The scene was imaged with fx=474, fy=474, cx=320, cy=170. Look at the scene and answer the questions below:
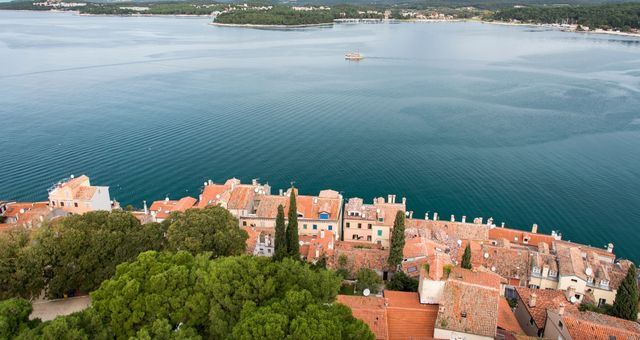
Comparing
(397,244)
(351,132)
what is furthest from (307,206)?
(351,132)

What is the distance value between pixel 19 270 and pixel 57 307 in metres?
3.80

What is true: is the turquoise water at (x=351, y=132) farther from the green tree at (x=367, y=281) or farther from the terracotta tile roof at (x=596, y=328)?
the terracotta tile roof at (x=596, y=328)

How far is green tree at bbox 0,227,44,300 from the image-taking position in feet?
103

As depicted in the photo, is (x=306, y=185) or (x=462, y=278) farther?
(x=306, y=185)

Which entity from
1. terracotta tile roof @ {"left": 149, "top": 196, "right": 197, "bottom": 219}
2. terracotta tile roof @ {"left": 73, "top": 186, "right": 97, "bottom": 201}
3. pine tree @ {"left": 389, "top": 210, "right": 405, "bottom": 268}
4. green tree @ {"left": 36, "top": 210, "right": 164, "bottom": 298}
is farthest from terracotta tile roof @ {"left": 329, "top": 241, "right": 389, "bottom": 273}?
terracotta tile roof @ {"left": 73, "top": 186, "right": 97, "bottom": 201}

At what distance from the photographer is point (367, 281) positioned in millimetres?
36656

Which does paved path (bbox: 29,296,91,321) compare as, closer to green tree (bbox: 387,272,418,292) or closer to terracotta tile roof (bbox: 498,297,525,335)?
green tree (bbox: 387,272,418,292)

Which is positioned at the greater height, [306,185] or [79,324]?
→ [79,324]

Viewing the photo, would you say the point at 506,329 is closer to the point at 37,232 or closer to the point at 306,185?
the point at 37,232

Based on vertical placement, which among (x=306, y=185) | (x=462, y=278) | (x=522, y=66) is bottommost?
(x=306, y=185)

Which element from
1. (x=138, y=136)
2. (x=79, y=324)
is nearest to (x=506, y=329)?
(x=79, y=324)

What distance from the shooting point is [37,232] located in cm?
3403

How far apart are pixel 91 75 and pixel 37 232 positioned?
106206 millimetres

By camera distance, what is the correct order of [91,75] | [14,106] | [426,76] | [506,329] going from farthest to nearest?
[426,76] → [91,75] → [14,106] → [506,329]
